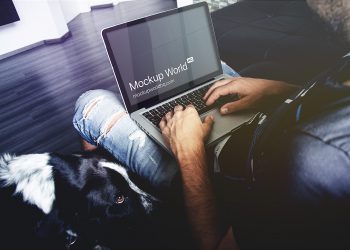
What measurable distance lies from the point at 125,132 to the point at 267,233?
0.63m

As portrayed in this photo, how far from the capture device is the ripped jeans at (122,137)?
91cm

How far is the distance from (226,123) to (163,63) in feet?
1.06

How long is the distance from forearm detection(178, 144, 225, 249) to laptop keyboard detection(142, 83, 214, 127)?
0.72 ft

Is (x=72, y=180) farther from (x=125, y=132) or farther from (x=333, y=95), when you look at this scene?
(x=333, y=95)

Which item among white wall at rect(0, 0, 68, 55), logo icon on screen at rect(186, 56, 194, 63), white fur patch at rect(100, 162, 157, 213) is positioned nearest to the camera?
white fur patch at rect(100, 162, 157, 213)

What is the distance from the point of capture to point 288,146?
0.48m

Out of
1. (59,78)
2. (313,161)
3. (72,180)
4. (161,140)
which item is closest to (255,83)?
(161,140)

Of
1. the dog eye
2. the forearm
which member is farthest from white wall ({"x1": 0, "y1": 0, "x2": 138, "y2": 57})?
the forearm

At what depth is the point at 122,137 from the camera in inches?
39.8

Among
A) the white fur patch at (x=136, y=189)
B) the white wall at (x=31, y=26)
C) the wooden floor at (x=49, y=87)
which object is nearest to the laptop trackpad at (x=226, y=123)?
the white fur patch at (x=136, y=189)

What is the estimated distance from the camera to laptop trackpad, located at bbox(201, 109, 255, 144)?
2.91 ft

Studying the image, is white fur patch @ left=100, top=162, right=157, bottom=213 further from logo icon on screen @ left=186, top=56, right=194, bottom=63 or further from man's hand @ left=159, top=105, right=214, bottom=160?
logo icon on screen @ left=186, top=56, right=194, bottom=63

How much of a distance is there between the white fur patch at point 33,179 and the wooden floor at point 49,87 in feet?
3.35

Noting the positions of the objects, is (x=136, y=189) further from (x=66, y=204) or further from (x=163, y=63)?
(x=163, y=63)
